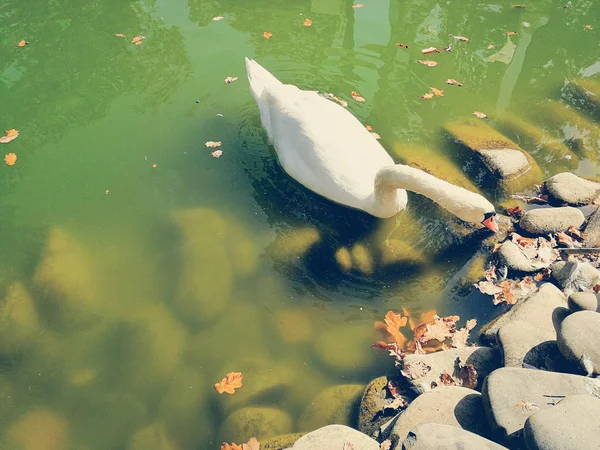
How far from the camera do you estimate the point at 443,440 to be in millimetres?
3588

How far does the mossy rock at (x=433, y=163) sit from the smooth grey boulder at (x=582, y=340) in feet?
9.72

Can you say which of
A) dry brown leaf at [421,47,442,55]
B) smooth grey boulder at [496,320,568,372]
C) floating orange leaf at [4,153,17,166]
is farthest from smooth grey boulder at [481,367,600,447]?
dry brown leaf at [421,47,442,55]

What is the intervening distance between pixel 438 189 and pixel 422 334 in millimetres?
1617

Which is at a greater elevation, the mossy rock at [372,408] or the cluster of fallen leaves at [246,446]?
the mossy rock at [372,408]

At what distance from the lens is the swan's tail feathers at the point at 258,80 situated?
7778 mm

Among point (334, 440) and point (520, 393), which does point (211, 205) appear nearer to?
point (334, 440)

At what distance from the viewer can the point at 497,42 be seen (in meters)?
10.4

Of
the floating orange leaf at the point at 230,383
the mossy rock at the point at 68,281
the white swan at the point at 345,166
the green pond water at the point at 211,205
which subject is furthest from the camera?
the mossy rock at the point at 68,281

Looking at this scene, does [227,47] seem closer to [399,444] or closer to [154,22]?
[154,22]

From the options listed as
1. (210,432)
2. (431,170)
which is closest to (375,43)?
(431,170)

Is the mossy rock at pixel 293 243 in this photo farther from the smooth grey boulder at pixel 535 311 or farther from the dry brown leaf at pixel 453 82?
the dry brown leaf at pixel 453 82

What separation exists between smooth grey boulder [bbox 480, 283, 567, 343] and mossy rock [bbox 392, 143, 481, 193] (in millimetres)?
2150

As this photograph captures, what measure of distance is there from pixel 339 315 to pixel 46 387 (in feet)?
10.7

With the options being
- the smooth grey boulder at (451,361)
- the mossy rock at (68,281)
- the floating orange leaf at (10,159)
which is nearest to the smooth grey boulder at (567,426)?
the smooth grey boulder at (451,361)
